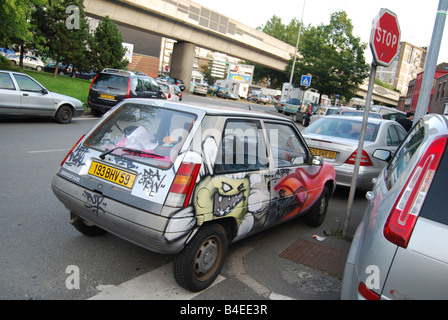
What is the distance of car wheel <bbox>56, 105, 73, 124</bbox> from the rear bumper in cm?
929

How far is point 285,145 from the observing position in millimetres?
4441

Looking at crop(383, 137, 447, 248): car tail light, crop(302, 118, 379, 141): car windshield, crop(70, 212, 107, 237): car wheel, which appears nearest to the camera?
crop(383, 137, 447, 248): car tail light

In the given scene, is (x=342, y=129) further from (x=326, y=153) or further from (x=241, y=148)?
(x=241, y=148)

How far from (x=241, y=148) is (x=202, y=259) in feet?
3.78

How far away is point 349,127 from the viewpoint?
7531 millimetres

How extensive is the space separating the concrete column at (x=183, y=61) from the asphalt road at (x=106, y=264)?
38308 millimetres

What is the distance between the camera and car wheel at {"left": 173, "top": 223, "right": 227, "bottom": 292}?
2951 millimetres

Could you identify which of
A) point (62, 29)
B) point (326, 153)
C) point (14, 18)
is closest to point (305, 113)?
point (62, 29)

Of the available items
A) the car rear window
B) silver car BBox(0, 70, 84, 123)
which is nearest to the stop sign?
silver car BBox(0, 70, 84, 123)

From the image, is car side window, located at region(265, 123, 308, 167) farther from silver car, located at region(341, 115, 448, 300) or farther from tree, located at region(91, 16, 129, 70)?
tree, located at region(91, 16, 129, 70)

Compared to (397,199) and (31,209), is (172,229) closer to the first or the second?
(397,199)

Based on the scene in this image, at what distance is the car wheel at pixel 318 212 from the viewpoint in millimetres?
5113

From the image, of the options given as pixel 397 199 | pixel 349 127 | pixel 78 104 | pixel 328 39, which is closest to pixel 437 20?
pixel 349 127
